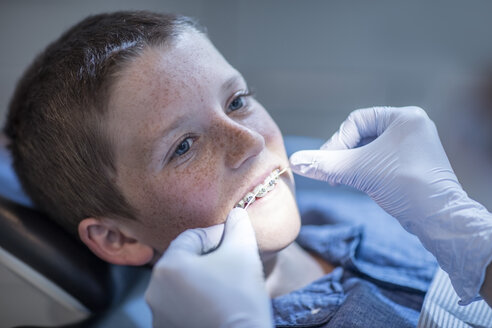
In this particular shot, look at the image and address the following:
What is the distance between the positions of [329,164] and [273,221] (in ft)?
0.73

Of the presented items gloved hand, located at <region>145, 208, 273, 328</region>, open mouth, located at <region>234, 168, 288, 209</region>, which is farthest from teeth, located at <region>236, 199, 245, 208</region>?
gloved hand, located at <region>145, 208, 273, 328</region>

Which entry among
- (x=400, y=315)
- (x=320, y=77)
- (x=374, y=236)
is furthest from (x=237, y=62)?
(x=400, y=315)

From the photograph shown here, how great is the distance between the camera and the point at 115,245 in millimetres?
1227

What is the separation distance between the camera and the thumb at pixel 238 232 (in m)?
0.92

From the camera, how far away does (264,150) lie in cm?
114

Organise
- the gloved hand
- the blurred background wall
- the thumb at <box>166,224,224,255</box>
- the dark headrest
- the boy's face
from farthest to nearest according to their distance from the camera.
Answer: the blurred background wall → the dark headrest → the boy's face → the thumb at <box>166,224,224,255</box> → the gloved hand

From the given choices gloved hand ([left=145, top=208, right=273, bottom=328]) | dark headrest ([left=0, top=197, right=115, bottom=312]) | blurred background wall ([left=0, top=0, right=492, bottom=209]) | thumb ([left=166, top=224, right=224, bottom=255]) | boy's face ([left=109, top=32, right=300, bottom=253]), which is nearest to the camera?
gloved hand ([left=145, top=208, right=273, bottom=328])

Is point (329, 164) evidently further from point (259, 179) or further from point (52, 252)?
point (52, 252)

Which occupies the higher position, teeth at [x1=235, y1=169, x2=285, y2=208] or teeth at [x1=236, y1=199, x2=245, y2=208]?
teeth at [x1=235, y1=169, x2=285, y2=208]

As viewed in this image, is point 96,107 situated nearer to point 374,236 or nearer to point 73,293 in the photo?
point 73,293

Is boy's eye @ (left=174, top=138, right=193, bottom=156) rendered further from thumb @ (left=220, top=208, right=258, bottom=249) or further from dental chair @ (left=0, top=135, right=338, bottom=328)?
dental chair @ (left=0, top=135, right=338, bottom=328)

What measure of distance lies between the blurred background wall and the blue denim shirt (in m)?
1.14

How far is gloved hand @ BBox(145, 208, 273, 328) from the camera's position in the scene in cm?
80

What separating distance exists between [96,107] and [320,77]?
194 cm
